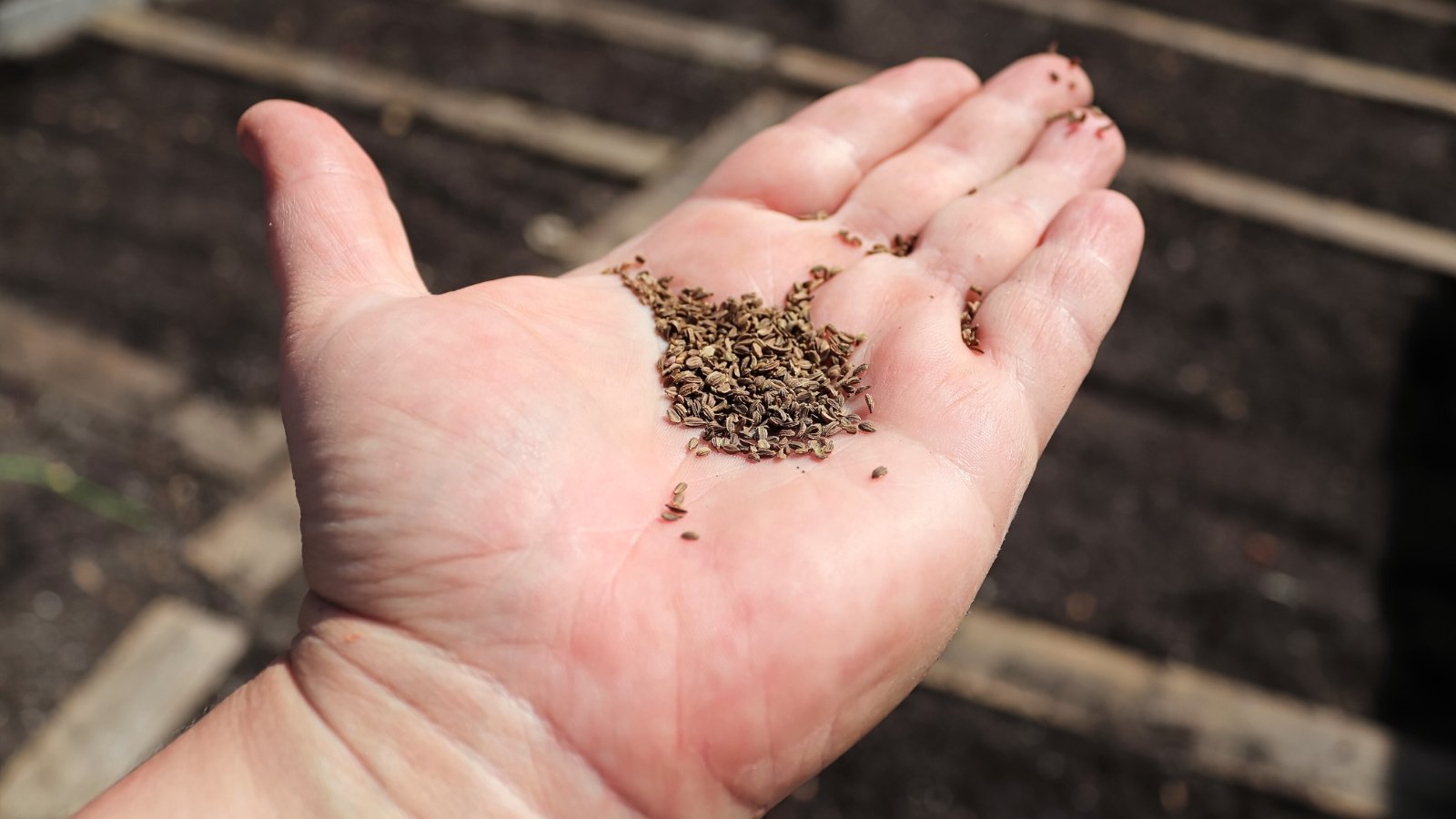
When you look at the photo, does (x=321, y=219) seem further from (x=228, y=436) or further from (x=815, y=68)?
(x=815, y=68)

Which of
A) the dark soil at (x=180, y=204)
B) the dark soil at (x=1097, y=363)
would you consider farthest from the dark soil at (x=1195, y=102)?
the dark soil at (x=180, y=204)

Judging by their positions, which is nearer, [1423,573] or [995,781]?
[995,781]

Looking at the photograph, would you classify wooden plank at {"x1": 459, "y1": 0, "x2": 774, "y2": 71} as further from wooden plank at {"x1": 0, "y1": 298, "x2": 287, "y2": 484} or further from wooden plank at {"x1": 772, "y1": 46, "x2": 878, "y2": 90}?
wooden plank at {"x1": 0, "y1": 298, "x2": 287, "y2": 484}

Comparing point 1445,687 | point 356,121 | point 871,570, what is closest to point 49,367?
point 356,121

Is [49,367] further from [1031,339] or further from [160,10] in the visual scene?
[1031,339]

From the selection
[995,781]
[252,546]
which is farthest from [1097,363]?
[252,546]

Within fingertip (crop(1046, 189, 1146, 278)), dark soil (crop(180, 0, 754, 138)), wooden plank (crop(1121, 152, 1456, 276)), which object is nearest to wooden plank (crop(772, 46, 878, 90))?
dark soil (crop(180, 0, 754, 138))
